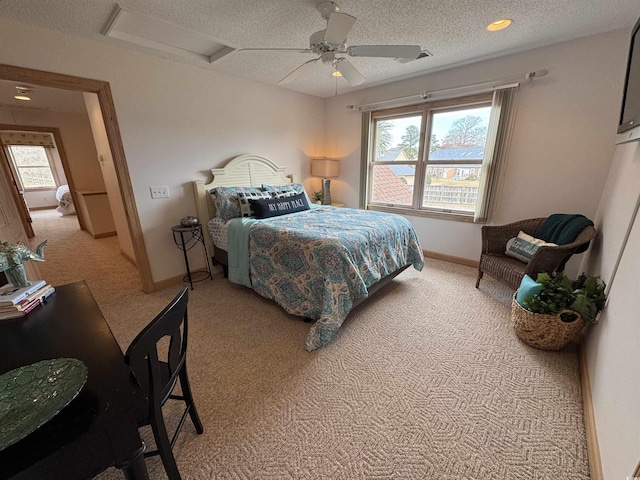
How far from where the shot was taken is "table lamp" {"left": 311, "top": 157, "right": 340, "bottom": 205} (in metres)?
4.26

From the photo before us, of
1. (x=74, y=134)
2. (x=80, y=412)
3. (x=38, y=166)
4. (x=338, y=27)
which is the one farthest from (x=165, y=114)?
(x=38, y=166)

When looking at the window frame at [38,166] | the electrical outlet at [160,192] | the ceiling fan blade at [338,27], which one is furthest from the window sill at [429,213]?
the window frame at [38,166]

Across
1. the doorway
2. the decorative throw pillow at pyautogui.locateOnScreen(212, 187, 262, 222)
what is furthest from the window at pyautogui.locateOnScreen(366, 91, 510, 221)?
the doorway

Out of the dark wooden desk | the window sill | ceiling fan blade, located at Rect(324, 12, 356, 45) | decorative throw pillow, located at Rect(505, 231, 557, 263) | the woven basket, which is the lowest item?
the woven basket

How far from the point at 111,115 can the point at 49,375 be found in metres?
2.55

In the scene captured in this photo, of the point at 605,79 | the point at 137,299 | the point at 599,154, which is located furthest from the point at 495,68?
the point at 137,299

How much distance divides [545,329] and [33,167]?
467 inches

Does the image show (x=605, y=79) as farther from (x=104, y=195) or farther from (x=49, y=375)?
(x=104, y=195)

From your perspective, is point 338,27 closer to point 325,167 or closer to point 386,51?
point 386,51

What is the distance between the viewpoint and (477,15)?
197 cm

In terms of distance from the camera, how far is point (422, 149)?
3.58 meters

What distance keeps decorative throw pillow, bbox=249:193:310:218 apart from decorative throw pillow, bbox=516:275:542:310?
235cm

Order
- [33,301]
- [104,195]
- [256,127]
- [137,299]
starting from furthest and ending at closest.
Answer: [104,195] → [256,127] → [137,299] → [33,301]

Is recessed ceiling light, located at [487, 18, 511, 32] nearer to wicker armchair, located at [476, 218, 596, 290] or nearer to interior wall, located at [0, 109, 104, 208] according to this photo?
wicker armchair, located at [476, 218, 596, 290]
